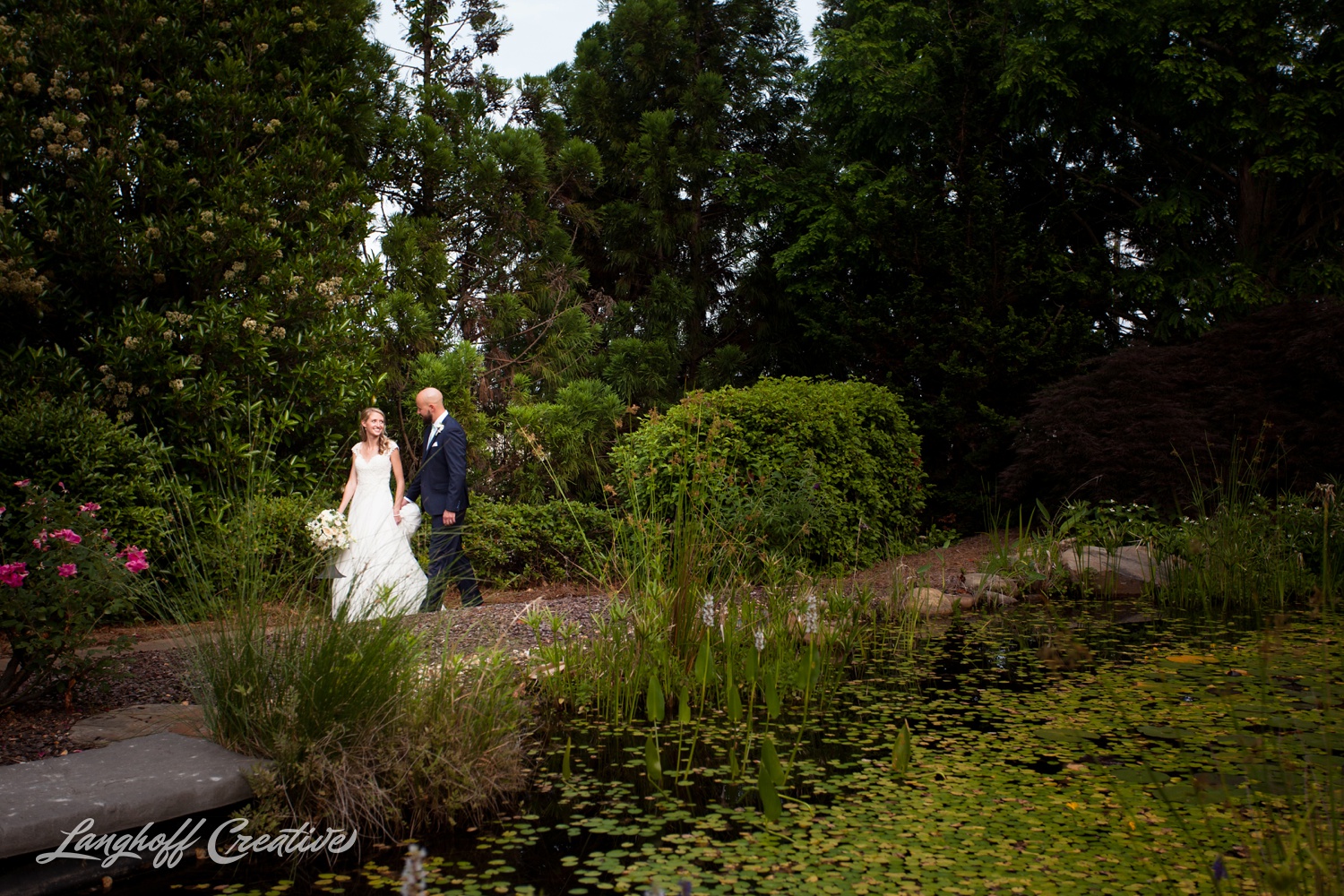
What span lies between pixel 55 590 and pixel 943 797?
326cm

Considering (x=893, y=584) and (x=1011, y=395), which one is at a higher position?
(x=1011, y=395)

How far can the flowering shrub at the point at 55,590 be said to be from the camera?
3.62 metres

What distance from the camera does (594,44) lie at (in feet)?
49.8

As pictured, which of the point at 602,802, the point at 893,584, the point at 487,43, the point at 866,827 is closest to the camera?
the point at 866,827

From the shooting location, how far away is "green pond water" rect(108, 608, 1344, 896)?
259cm

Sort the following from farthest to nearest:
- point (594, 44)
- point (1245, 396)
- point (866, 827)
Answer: point (594, 44) → point (1245, 396) → point (866, 827)

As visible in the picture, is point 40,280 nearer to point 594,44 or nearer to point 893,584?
point 893,584

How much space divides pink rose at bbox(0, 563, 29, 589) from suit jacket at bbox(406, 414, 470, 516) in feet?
11.5

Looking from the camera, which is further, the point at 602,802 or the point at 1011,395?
the point at 1011,395

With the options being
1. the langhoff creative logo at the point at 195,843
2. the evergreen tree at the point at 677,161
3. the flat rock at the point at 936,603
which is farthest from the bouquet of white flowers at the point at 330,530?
the evergreen tree at the point at 677,161

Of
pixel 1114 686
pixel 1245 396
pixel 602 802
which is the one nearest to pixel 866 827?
pixel 602 802

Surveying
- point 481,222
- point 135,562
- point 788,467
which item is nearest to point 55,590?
point 135,562

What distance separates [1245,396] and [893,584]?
4777 mm

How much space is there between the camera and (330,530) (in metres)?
6.45
